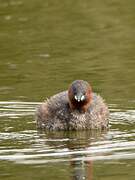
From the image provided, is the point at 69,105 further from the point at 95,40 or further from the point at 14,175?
the point at 95,40

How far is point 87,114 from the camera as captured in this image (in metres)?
15.5

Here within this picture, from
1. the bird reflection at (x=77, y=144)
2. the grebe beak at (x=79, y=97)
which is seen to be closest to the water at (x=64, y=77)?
the bird reflection at (x=77, y=144)

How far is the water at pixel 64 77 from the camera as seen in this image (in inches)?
505

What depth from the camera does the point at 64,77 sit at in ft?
60.5

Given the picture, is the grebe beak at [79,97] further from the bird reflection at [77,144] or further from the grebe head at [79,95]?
the bird reflection at [77,144]

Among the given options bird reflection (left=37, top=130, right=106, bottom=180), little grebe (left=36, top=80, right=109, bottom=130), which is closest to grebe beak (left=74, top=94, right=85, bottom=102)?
little grebe (left=36, top=80, right=109, bottom=130)

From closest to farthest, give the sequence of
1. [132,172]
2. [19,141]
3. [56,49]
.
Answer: [132,172] < [19,141] < [56,49]

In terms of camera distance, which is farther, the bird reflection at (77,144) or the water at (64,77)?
the water at (64,77)

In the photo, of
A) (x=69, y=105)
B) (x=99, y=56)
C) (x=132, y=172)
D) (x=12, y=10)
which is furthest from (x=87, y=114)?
(x=12, y=10)

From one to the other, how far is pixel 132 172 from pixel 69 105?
3.44 m

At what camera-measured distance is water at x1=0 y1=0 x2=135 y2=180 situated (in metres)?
12.8

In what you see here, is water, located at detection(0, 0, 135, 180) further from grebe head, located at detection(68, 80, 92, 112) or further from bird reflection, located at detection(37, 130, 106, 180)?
grebe head, located at detection(68, 80, 92, 112)

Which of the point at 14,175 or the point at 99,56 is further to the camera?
the point at 99,56

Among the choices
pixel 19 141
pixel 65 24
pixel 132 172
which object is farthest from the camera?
pixel 65 24
